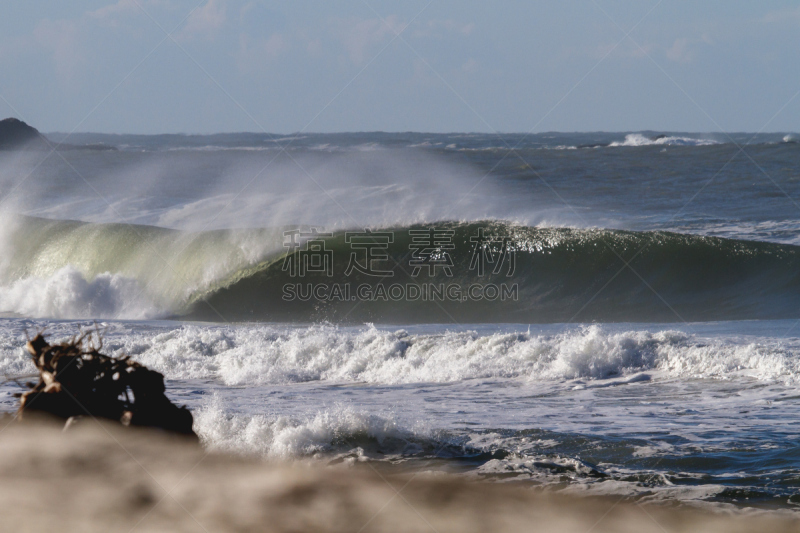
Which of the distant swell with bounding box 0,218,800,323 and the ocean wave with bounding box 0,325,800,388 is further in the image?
the distant swell with bounding box 0,218,800,323

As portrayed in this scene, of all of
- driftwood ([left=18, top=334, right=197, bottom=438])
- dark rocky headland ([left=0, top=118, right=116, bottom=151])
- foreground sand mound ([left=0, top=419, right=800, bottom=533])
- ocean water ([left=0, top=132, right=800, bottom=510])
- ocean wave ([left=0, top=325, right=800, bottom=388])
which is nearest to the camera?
driftwood ([left=18, top=334, right=197, bottom=438])

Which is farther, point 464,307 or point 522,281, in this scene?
point 522,281

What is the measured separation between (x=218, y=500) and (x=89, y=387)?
95 cm

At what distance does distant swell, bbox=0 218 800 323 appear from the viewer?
40.8 ft

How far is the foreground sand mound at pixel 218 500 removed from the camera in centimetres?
274

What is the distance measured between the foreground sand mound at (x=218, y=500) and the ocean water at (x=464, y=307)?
41 centimetres

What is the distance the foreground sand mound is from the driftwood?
0.07m

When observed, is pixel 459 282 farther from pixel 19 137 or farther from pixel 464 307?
pixel 19 137

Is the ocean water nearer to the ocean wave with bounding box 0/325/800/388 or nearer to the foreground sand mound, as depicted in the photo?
the ocean wave with bounding box 0/325/800/388

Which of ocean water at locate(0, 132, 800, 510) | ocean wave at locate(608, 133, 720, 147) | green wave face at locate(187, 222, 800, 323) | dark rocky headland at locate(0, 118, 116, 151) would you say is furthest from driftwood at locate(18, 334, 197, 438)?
dark rocky headland at locate(0, 118, 116, 151)

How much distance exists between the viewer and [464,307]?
42.3ft

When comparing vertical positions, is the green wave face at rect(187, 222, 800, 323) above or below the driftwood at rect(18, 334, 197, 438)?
above

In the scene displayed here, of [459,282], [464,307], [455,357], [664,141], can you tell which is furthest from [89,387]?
[664,141]

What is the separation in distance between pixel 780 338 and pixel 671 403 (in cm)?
275
